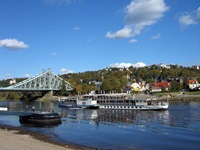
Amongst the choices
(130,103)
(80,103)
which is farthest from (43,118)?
(80,103)

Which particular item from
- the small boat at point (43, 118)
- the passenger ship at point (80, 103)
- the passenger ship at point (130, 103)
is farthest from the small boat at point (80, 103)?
the small boat at point (43, 118)

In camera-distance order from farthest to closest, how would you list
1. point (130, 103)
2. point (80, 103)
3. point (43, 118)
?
point (80, 103), point (130, 103), point (43, 118)

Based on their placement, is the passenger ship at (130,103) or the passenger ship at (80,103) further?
the passenger ship at (80,103)

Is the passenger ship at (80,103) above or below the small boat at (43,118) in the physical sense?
above

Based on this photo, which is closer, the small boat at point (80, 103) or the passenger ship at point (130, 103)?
the passenger ship at point (130, 103)

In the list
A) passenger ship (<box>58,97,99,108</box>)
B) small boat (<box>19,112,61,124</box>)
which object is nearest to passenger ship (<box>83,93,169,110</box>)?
passenger ship (<box>58,97,99,108</box>)

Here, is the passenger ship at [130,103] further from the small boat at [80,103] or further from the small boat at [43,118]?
the small boat at [43,118]

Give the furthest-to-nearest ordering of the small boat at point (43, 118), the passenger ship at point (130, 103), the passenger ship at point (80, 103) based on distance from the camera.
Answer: the passenger ship at point (80, 103) < the passenger ship at point (130, 103) < the small boat at point (43, 118)

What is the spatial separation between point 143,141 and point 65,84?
160513 mm

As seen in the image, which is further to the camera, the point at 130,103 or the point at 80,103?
the point at 80,103

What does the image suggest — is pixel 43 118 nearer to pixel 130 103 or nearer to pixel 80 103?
pixel 130 103

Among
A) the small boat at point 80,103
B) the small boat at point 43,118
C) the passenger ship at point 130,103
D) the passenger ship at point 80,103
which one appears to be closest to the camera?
the small boat at point 43,118

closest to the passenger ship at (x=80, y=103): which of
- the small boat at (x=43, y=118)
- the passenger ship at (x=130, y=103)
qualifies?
the passenger ship at (x=130, y=103)

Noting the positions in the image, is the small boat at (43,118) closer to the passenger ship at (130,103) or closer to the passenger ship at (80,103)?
the passenger ship at (130,103)
